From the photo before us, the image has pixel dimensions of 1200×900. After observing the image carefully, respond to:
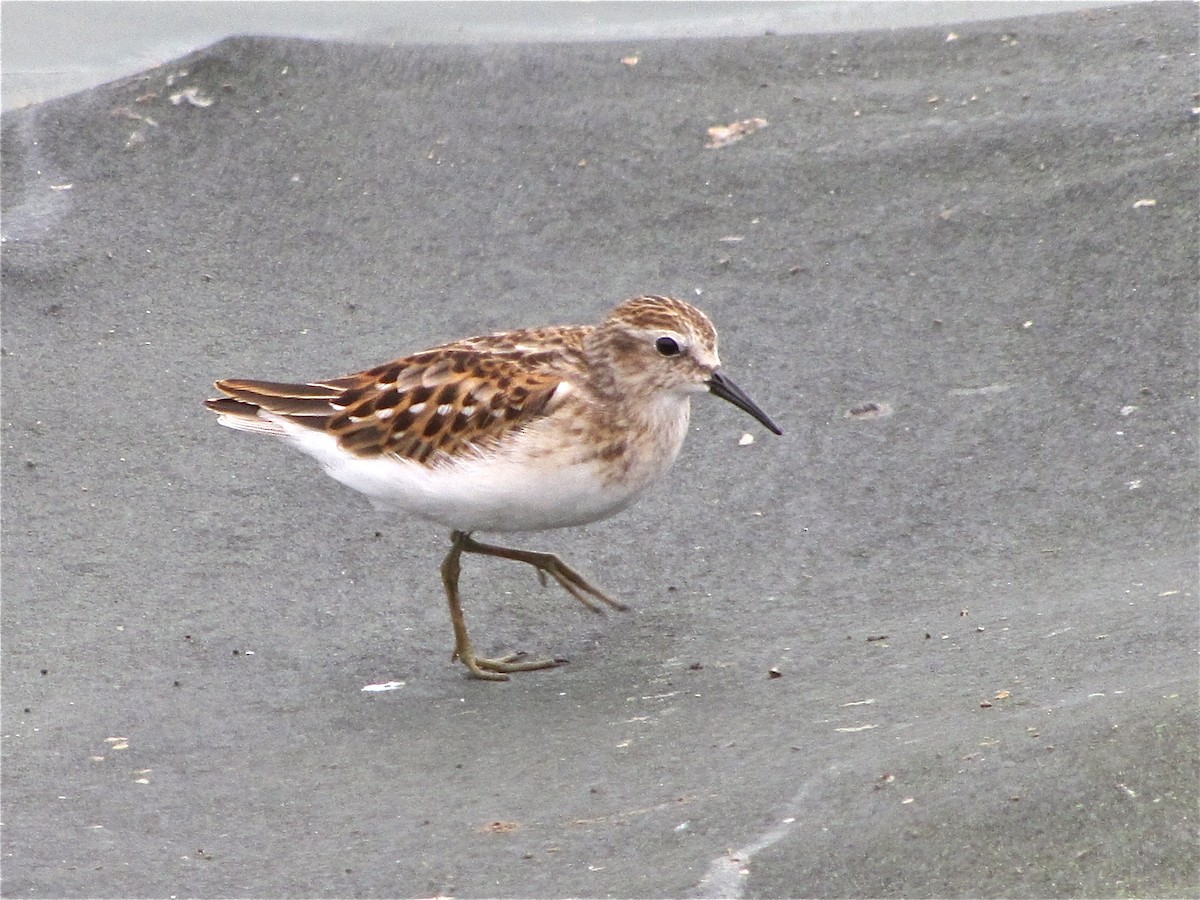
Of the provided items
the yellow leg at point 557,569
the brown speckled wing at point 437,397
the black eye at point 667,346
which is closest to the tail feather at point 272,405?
the brown speckled wing at point 437,397

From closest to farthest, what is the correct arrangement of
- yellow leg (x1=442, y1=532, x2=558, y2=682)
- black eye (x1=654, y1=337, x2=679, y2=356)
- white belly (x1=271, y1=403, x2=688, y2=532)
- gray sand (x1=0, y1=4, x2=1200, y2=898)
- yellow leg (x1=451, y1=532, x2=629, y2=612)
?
gray sand (x1=0, y1=4, x2=1200, y2=898)
white belly (x1=271, y1=403, x2=688, y2=532)
yellow leg (x1=442, y1=532, x2=558, y2=682)
black eye (x1=654, y1=337, x2=679, y2=356)
yellow leg (x1=451, y1=532, x2=629, y2=612)

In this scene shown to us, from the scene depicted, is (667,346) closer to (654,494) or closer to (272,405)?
(654,494)

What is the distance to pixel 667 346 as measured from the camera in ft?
17.8

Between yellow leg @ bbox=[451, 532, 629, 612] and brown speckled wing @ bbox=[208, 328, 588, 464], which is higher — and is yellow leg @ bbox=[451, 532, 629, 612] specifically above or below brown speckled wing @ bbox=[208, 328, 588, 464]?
below

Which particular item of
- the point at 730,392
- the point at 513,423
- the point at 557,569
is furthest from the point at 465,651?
the point at 730,392

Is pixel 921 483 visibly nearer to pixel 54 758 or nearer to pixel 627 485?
pixel 627 485

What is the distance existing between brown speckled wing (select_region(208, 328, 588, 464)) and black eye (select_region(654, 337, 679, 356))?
0.27 metres

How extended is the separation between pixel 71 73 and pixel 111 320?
10.5 feet

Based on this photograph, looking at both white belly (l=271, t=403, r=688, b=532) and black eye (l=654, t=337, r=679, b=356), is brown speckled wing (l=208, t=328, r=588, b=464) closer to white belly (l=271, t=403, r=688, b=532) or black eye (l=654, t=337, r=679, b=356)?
white belly (l=271, t=403, r=688, b=532)

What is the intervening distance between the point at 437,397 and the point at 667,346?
0.77 metres

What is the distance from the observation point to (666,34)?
976 centimetres

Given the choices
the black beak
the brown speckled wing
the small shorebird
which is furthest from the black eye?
the brown speckled wing

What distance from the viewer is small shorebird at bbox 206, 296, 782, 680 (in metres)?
5.19

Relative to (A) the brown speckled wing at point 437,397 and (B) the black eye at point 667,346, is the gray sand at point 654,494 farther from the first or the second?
(B) the black eye at point 667,346
